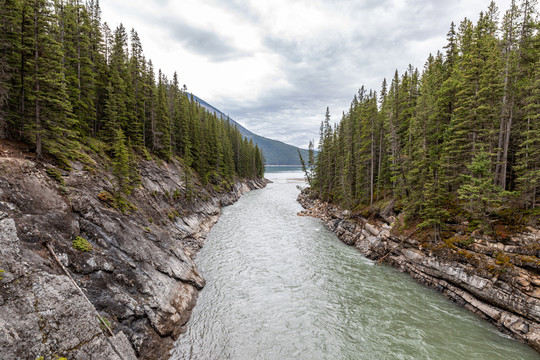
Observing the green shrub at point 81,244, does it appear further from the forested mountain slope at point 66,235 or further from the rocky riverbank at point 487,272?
the rocky riverbank at point 487,272

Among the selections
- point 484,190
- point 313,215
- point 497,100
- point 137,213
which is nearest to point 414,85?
point 497,100

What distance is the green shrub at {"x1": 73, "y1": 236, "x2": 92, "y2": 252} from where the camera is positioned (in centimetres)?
1007

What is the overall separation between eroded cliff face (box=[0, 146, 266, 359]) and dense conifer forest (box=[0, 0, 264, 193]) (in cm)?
296

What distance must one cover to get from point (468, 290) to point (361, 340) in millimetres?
9349

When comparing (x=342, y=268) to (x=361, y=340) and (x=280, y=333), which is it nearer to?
(x=361, y=340)

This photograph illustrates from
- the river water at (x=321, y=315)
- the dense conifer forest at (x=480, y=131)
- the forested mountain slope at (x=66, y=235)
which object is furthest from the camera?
the dense conifer forest at (x=480, y=131)

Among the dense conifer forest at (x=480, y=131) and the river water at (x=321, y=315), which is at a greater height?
the dense conifer forest at (x=480, y=131)

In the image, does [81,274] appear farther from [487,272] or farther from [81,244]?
[487,272]

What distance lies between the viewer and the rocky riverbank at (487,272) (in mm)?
12086

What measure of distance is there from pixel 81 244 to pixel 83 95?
23.3 meters

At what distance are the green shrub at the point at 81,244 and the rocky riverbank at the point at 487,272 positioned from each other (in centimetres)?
2380

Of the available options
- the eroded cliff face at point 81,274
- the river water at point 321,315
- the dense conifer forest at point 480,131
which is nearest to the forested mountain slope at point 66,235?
the eroded cliff face at point 81,274

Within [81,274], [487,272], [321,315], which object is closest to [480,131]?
[487,272]

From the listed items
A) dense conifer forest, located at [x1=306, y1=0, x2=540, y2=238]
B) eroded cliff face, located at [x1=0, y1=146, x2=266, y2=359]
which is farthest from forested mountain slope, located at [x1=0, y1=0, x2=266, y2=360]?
dense conifer forest, located at [x1=306, y1=0, x2=540, y2=238]
